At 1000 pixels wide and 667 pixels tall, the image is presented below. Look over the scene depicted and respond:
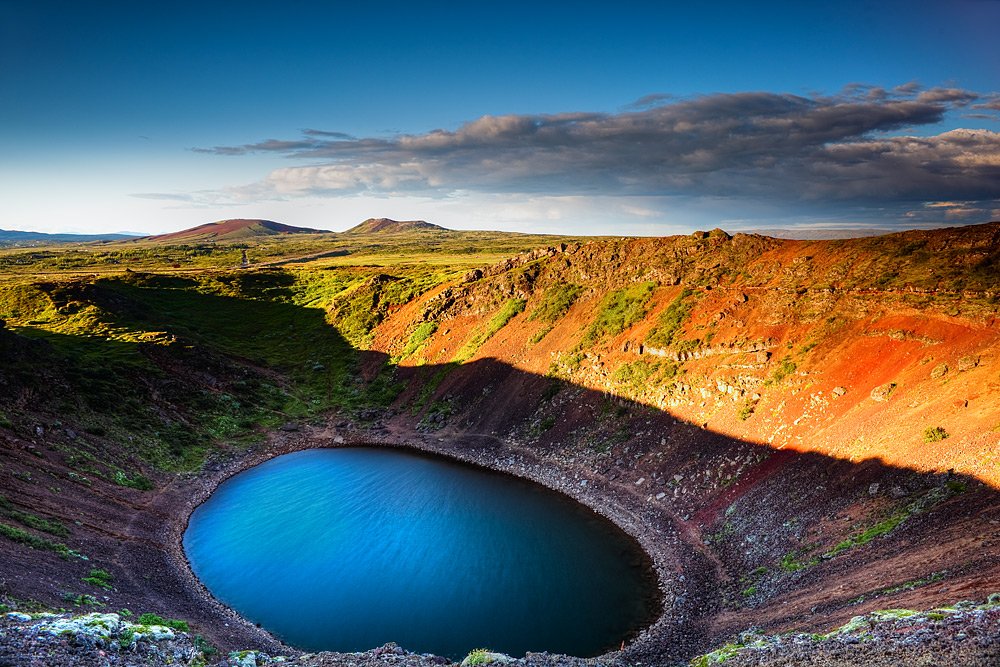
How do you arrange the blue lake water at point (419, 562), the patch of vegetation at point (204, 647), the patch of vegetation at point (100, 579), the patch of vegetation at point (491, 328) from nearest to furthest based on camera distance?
the patch of vegetation at point (204, 647)
the patch of vegetation at point (100, 579)
the blue lake water at point (419, 562)
the patch of vegetation at point (491, 328)

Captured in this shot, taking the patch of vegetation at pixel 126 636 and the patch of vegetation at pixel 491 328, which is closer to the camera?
the patch of vegetation at pixel 126 636

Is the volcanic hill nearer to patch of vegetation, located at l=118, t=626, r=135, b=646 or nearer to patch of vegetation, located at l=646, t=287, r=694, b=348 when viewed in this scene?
patch of vegetation, located at l=646, t=287, r=694, b=348

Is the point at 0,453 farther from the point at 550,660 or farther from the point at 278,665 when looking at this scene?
the point at 550,660

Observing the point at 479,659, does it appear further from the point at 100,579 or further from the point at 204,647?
the point at 100,579

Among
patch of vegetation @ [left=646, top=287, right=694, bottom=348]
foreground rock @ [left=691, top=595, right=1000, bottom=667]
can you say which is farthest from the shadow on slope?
patch of vegetation @ [left=646, top=287, right=694, bottom=348]

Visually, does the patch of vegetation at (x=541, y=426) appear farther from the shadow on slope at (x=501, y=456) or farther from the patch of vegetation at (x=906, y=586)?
the patch of vegetation at (x=906, y=586)

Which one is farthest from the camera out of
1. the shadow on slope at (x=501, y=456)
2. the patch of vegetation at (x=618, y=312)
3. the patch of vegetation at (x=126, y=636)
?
the patch of vegetation at (x=618, y=312)

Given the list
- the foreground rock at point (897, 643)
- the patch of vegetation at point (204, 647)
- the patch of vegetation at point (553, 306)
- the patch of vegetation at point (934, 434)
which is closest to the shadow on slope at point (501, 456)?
the patch of vegetation at point (204, 647)
